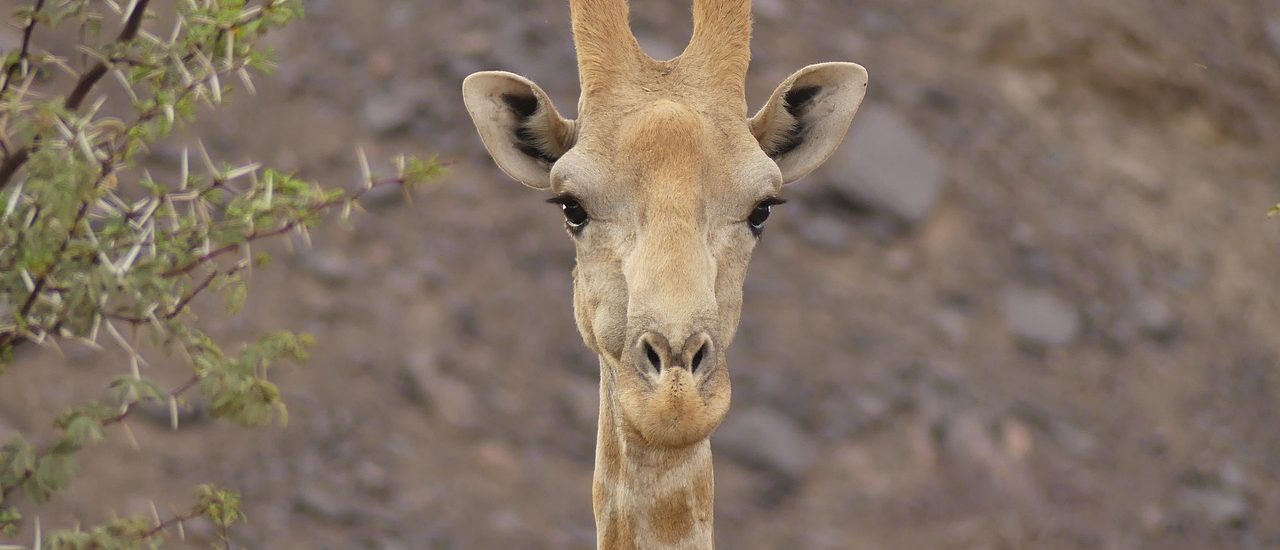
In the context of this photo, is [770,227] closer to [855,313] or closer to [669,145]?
[855,313]

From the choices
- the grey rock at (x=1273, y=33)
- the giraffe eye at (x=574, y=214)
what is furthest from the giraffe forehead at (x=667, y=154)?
the grey rock at (x=1273, y=33)

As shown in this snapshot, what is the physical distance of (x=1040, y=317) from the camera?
16734mm

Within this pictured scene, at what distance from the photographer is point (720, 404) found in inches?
202

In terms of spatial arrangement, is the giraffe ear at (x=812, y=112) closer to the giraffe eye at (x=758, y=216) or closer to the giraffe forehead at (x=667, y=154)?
the giraffe eye at (x=758, y=216)

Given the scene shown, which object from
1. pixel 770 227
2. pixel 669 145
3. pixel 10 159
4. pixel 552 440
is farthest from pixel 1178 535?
pixel 10 159

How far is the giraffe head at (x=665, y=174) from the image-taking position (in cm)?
511

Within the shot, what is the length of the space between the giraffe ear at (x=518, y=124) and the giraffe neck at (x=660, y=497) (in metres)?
1.07

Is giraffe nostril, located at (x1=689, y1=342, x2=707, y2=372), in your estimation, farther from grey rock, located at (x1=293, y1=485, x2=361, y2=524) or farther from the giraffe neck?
grey rock, located at (x1=293, y1=485, x2=361, y2=524)

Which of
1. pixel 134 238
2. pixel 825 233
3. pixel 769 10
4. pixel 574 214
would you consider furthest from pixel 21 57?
pixel 769 10

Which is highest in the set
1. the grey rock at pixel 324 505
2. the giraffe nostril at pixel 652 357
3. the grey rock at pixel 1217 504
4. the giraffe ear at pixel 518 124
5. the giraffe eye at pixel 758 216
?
the giraffe eye at pixel 758 216

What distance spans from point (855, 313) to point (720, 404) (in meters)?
10.9

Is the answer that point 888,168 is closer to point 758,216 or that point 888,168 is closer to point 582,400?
point 582,400

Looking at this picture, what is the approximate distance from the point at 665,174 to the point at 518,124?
0.89 metres

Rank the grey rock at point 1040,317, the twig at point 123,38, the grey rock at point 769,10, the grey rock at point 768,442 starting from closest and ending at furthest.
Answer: the twig at point 123,38 < the grey rock at point 768,442 < the grey rock at point 1040,317 < the grey rock at point 769,10
